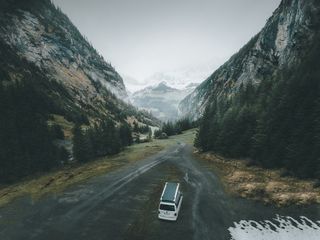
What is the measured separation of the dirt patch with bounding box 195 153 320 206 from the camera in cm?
3750

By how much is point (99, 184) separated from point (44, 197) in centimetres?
1009

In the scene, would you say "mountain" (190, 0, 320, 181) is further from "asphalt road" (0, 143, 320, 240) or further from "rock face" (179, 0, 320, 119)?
"asphalt road" (0, 143, 320, 240)

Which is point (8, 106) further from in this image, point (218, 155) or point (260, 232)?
point (260, 232)

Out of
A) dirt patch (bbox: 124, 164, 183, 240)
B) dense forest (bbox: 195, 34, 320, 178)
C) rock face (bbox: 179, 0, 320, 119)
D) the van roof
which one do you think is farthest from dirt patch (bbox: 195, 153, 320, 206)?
rock face (bbox: 179, 0, 320, 119)

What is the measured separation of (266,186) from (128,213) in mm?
21194

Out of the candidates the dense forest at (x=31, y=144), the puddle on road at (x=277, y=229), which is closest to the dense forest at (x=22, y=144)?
the dense forest at (x=31, y=144)

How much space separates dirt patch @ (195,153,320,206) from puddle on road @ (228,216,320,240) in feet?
16.3

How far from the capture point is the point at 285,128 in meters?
51.3

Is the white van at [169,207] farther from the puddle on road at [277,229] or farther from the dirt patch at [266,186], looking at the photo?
the dirt patch at [266,186]

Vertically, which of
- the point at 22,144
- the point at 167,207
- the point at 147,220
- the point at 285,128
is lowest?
the point at 147,220

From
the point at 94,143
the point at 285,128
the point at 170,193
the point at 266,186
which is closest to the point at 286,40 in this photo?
A: the point at 285,128

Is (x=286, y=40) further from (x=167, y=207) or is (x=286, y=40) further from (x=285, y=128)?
(x=167, y=207)

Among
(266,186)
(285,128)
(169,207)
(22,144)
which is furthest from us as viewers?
(22,144)

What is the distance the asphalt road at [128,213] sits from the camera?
32.2m
